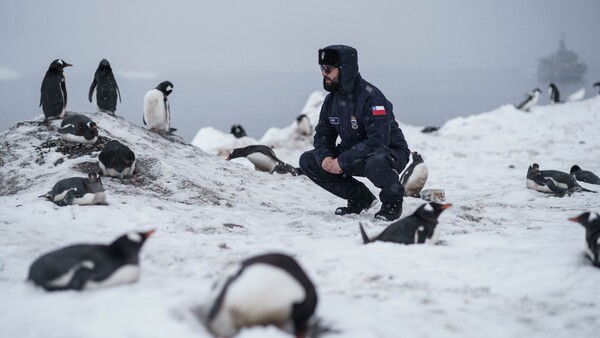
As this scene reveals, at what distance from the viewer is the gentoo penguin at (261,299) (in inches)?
82.2

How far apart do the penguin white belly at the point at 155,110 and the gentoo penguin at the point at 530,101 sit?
15.7m

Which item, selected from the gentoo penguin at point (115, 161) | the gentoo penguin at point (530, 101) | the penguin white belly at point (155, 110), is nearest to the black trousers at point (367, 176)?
the gentoo penguin at point (115, 161)

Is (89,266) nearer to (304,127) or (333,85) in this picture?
(333,85)

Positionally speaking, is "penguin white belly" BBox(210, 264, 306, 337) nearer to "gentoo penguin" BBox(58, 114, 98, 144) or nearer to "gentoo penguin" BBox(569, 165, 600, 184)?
"gentoo penguin" BBox(58, 114, 98, 144)

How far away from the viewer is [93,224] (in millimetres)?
4422

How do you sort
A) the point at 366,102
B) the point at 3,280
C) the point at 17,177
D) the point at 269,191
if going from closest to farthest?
1. the point at 3,280
2. the point at 366,102
3. the point at 17,177
4. the point at 269,191

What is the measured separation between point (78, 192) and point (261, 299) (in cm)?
340

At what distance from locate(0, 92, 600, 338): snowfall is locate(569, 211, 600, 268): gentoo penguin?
0.06 metres

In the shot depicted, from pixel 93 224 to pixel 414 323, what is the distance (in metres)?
3.09

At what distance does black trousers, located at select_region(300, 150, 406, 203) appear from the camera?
5.09 metres

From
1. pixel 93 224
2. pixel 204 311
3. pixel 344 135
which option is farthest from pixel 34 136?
pixel 204 311

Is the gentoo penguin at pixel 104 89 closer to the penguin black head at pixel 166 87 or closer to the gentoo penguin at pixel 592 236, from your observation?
the penguin black head at pixel 166 87

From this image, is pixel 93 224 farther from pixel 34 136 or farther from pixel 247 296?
pixel 34 136

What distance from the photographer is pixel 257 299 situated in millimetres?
2092
